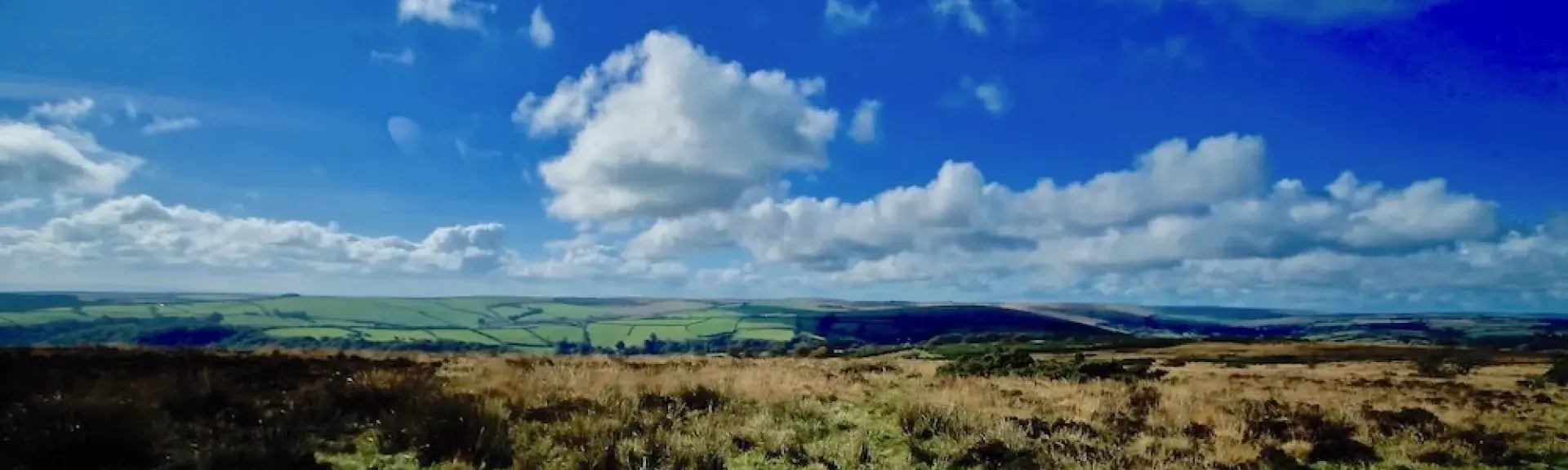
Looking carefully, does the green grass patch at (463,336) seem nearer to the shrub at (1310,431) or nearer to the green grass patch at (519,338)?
the green grass patch at (519,338)

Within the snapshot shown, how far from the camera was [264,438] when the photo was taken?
8.45 metres

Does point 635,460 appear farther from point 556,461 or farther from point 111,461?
point 111,461

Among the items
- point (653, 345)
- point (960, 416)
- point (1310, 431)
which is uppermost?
point (960, 416)

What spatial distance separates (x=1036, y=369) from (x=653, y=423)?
24.6 m

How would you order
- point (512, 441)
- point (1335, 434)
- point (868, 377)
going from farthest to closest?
point (868, 377) < point (1335, 434) < point (512, 441)

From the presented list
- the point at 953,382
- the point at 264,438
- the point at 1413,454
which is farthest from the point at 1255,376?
the point at 264,438

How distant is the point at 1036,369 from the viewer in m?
31.4

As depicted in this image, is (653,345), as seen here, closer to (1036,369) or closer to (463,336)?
(463,336)

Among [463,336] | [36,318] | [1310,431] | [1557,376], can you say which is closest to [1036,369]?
[1310,431]

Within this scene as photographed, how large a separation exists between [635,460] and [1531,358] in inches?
3323

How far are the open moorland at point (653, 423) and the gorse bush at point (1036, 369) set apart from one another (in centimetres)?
908

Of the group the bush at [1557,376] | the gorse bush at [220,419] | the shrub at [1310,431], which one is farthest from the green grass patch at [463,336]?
the shrub at [1310,431]

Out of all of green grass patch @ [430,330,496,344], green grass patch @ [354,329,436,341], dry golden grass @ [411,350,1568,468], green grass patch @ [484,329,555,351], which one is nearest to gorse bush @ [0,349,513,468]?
dry golden grass @ [411,350,1568,468]

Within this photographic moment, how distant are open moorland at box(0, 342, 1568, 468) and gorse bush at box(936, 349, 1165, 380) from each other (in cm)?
908
